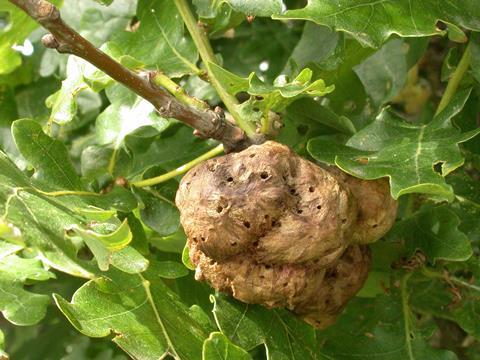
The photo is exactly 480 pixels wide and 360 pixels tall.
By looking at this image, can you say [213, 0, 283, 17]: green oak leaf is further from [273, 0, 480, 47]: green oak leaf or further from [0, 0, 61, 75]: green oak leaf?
[0, 0, 61, 75]: green oak leaf

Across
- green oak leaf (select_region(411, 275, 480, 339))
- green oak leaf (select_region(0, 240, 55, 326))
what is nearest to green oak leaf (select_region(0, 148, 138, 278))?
green oak leaf (select_region(0, 240, 55, 326))

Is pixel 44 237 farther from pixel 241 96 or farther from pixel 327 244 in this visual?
pixel 241 96

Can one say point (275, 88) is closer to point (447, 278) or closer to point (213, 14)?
point (213, 14)

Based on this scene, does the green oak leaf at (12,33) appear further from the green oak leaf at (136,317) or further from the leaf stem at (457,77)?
the leaf stem at (457,77)

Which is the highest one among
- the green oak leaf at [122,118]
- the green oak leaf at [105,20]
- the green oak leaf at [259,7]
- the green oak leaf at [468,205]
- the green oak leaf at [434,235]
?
the green oak leaf at [259,7]

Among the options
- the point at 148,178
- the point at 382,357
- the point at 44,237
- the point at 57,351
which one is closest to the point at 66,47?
the point at 44,237

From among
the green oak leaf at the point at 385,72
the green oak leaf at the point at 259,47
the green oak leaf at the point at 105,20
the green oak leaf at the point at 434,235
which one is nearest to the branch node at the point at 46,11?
the green oak leaf at the point at 105,20

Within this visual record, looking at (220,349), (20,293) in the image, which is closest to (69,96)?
(20,293)
